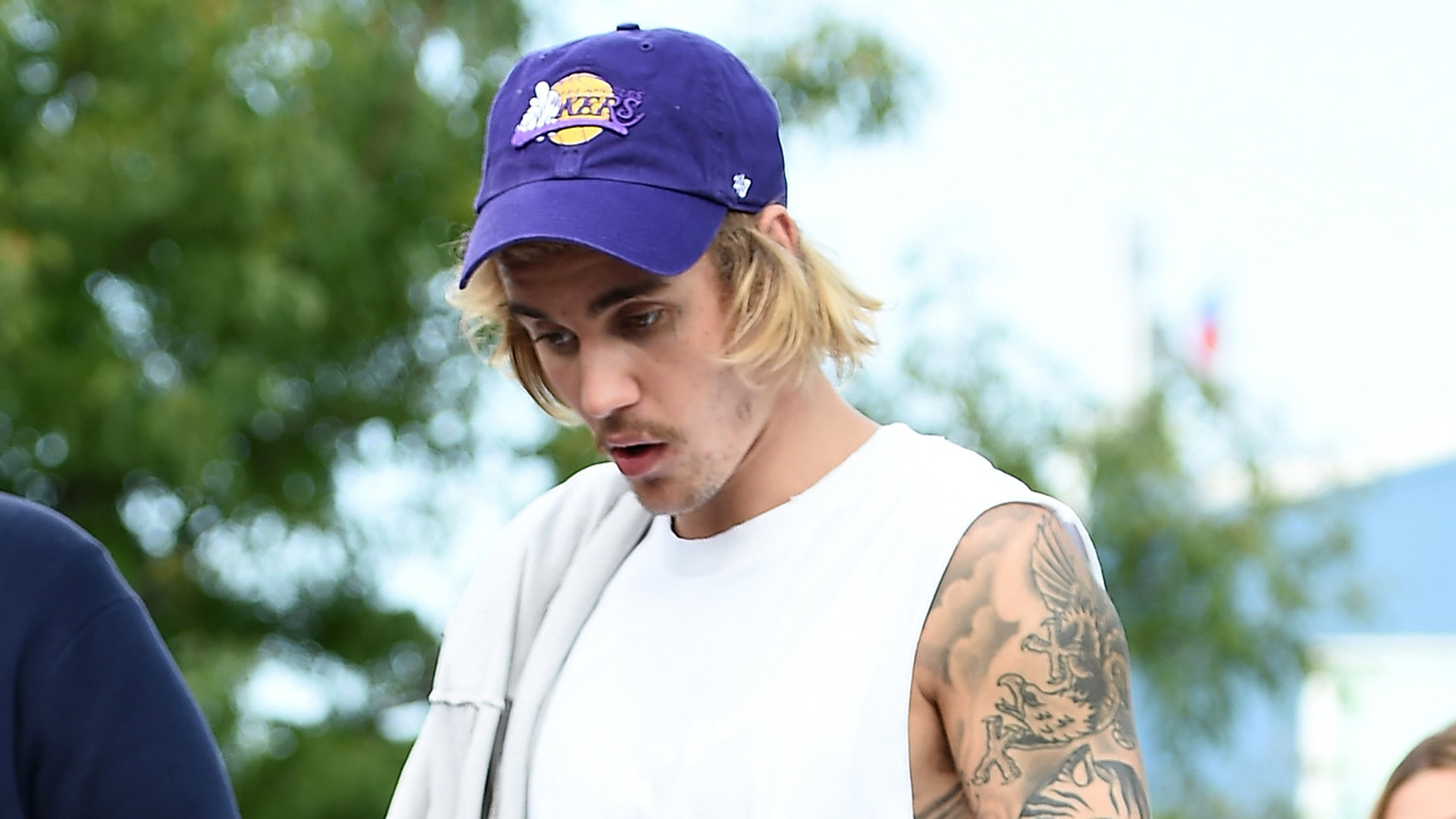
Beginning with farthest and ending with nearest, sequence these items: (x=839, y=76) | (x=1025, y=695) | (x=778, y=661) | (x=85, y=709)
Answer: (x=839, y=76) < (x=778, y=661) < (x=1025, y=695) < (x=85, y=709)

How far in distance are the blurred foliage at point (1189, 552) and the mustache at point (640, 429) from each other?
855cm

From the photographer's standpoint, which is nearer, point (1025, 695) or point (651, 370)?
point (1025, 695)

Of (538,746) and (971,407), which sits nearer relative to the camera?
(538,746)

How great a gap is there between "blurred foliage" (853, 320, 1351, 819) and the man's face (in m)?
8.52

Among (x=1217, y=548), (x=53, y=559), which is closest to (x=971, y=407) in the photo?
(x=1217, y=548)

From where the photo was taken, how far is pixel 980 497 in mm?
2031

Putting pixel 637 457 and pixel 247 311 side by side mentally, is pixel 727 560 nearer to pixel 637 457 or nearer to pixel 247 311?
pixel 637 457

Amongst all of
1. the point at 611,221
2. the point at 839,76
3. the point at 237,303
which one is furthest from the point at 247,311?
the point at 611,221

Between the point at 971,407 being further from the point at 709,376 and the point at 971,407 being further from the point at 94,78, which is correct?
the point at 709,376

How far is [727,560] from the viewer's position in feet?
7.29

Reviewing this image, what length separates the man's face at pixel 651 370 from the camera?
214 centimetres

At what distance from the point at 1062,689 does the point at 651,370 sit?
59cm

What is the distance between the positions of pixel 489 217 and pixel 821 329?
16.4 inches

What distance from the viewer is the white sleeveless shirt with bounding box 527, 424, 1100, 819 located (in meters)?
1.96
